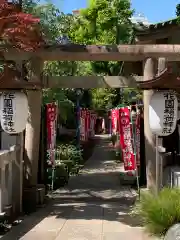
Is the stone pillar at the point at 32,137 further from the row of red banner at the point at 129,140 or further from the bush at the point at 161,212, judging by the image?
the bush at the point at 161,212

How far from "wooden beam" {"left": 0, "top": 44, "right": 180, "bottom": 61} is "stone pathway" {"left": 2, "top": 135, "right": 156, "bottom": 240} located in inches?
143

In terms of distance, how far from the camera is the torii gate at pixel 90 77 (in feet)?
27.8

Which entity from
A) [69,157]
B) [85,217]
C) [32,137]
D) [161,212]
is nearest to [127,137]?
[32,137]

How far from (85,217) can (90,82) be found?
3276 mm

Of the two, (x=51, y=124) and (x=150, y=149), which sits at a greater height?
(x=51, y=124)

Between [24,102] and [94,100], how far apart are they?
3465cm

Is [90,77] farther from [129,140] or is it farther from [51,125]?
[129,140]

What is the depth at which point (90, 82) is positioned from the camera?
392 inches

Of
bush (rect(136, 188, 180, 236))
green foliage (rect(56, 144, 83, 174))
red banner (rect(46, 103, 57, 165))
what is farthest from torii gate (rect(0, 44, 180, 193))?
green foliage (rect(56, 144, 83, 174))

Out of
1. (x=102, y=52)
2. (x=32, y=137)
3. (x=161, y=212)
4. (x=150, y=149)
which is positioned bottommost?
(x=161, y=212)

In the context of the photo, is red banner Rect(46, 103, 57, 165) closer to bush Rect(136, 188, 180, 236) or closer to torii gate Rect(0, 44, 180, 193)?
torii gate Rect(0, 44, 180, 193)

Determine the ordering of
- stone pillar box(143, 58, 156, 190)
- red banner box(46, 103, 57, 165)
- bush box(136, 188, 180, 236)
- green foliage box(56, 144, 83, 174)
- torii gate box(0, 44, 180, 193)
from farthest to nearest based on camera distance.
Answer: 1. green foliage box(56, 144, 83, 174)
2. red banner box(46, 103, 57, 165)
3. stone pillar box(143, 58, 156, 190)
4. torii gate box(0, 44, 180, 193)
5. bush box(136, 188, 180, 236)

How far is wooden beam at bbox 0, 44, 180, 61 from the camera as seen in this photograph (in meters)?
9.31

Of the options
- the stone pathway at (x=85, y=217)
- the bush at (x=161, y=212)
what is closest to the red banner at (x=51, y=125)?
the stone pathway at (x=85, y=217)
